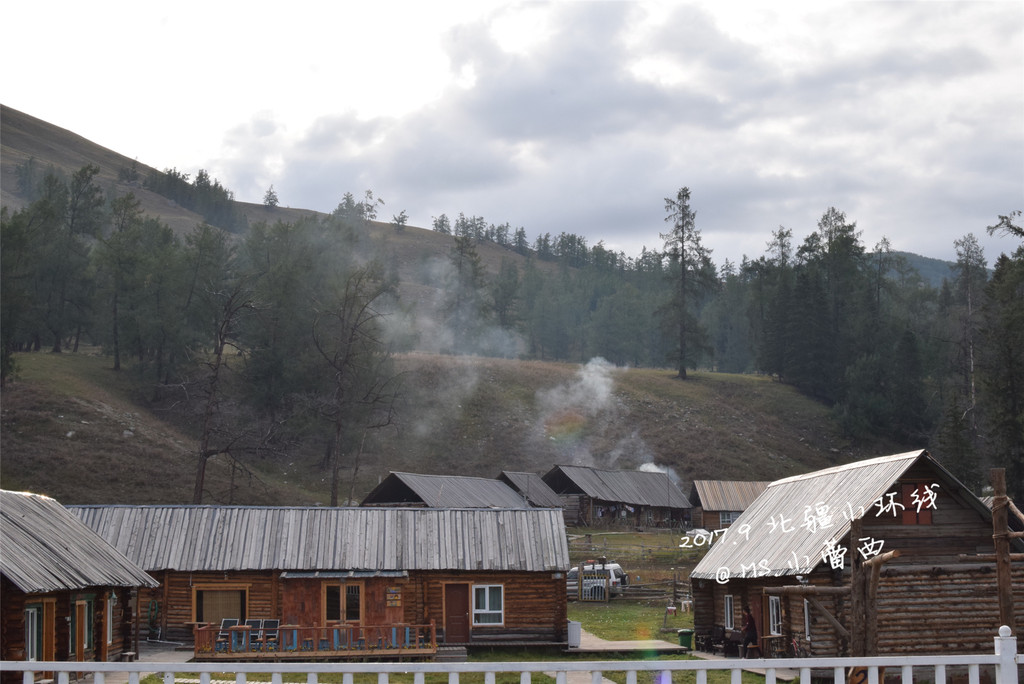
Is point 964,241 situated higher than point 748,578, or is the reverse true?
point 964,241

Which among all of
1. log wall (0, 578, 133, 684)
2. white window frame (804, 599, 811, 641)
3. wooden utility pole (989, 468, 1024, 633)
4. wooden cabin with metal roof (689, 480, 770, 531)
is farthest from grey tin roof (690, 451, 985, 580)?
wooden cabin with metal roof (689, 480, 770, 531)

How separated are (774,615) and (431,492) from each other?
28897 millimetres

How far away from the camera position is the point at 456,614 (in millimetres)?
31938

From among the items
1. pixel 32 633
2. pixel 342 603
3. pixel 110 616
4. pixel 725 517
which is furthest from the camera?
pixel 725 517

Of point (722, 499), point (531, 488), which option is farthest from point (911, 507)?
point (722, 499)

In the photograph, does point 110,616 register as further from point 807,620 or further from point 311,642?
point 807,620

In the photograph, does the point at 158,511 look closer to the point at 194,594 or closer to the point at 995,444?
the point at 194,594

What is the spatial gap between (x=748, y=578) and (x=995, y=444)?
2973 centimetres

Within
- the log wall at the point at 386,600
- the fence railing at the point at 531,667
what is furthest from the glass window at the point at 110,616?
the fence railing at the point at 531,667

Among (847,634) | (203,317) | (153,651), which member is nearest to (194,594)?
(153,651)

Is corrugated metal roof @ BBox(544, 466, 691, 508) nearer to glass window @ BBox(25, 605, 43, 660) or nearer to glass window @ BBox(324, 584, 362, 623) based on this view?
glass window @ BBox(324, 584, 362, 623)

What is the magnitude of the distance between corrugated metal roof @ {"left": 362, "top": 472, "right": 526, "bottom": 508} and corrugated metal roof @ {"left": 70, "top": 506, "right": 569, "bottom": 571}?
1948cm

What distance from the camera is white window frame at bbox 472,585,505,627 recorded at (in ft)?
104

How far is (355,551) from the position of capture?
105 feet
